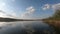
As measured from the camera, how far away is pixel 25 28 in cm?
140

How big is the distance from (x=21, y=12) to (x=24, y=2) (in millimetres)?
151

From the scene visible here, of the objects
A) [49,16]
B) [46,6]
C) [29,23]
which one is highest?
[46,6]

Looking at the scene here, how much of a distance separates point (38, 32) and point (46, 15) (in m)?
0.28

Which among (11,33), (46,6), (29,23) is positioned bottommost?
(11,33)

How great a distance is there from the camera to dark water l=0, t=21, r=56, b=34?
4.50 ft

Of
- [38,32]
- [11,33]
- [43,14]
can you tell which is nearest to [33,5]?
[43,14]

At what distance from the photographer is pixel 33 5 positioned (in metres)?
1.37

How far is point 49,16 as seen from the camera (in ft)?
4.54

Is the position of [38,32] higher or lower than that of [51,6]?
lower

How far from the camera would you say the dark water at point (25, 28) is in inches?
53.9

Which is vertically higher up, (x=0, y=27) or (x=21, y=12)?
(x=21, y=12)

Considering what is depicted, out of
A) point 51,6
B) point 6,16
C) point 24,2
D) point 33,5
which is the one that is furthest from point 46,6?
point 6,16

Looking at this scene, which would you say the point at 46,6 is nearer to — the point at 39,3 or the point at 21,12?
the point at 39,3

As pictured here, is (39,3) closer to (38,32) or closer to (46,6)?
(46,6)
